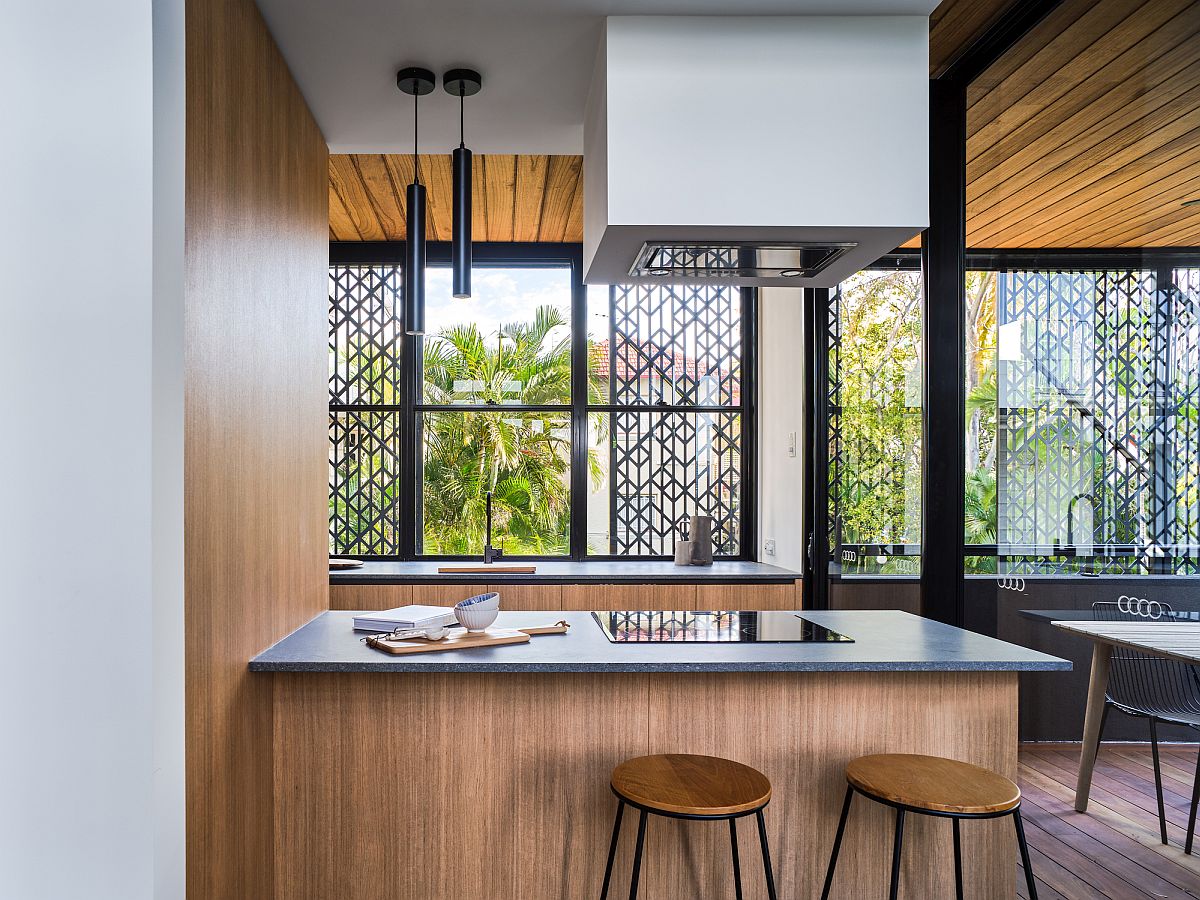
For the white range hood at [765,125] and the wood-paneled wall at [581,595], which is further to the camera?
the wood-paneled wall at [581,595]

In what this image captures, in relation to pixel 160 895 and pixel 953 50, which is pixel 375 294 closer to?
pixel 953 50

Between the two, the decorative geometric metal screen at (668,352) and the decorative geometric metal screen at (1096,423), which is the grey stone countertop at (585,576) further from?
the decorative geometric metal screen at (1096,423)

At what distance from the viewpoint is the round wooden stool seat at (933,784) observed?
162 cm

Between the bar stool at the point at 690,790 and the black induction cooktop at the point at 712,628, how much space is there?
15.9 inches

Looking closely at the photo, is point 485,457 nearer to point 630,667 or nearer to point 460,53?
point 460,53

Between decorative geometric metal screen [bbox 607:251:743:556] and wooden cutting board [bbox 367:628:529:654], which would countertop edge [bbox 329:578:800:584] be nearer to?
decorative geometric metal screen [bbox 607:251:743:556]

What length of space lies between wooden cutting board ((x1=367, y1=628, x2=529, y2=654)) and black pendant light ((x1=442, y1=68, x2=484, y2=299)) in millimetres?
982

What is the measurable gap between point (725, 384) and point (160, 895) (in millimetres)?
3607

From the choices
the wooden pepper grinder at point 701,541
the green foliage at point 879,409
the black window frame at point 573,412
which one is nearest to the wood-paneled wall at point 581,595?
the wooden pepper grinder at point 701,541

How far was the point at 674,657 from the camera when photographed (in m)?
2.00

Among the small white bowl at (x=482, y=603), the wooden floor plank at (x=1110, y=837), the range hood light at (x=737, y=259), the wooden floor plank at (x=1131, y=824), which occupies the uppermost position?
the range hood light at (x=737, y=259)

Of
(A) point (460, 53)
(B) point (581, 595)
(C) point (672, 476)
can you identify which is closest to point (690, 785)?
(A) point (460, 53)

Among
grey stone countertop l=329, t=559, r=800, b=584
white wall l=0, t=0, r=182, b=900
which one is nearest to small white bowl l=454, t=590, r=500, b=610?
grey stone countertop l=329, t=559, r=800, b=584

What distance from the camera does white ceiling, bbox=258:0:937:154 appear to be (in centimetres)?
201
